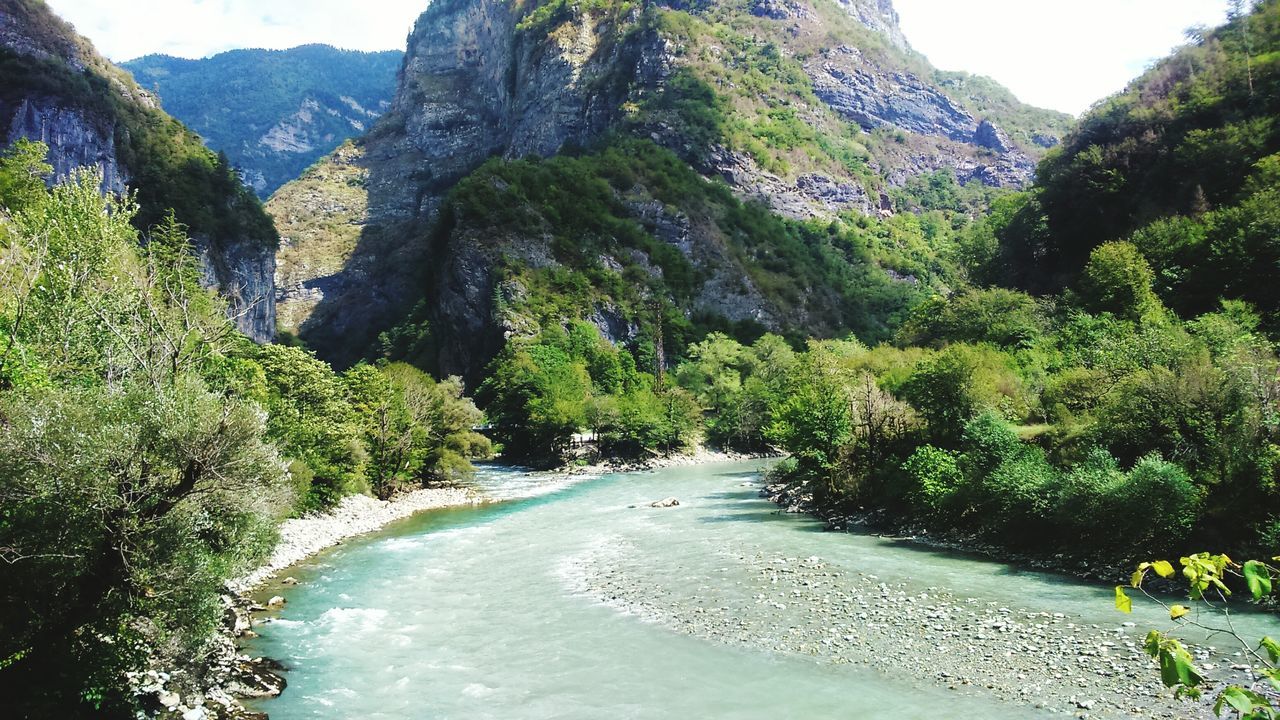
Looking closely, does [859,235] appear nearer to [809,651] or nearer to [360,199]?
[360,199]

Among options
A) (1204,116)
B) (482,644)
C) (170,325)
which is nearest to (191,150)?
(170,325)

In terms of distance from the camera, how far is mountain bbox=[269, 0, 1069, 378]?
97625 mm

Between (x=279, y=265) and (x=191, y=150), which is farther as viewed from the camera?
(x=279, y=265)

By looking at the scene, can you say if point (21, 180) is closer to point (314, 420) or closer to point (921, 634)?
point (314, 420)

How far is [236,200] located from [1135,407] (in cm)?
9285

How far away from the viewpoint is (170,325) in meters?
17.9

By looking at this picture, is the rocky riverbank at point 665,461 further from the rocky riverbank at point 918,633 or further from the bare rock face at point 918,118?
the bare rock face at point 918,118

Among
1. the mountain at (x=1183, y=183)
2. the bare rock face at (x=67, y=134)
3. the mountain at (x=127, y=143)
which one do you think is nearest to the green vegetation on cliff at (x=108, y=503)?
the mountain at (x=1183, y=183)

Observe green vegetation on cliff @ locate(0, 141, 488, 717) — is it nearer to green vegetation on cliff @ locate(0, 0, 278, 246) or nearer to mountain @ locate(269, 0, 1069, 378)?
green vegetation on cliff @ locate(0, 0, 278, 246)

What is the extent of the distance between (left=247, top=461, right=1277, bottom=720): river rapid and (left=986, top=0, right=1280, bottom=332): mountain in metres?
24.2

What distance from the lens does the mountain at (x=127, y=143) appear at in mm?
62438

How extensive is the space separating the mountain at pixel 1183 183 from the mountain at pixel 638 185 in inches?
2014

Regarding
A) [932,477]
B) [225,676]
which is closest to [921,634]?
[932,477]

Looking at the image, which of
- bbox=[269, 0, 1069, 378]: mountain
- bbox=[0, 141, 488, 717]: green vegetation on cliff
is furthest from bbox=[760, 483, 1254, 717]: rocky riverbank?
bbox=[269, 0, 1069, 378]: mountain
